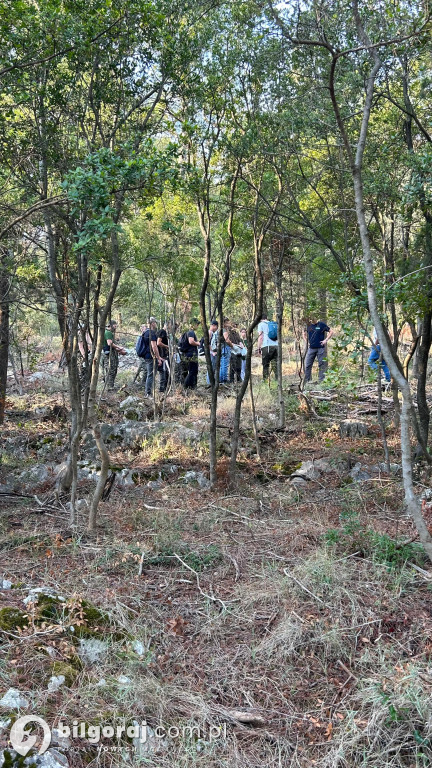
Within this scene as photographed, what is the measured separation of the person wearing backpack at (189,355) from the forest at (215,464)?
2267 millimetres

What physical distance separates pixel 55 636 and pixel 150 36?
567 centimetres

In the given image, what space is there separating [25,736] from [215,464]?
4.70 meters

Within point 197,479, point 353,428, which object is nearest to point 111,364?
point 197,479

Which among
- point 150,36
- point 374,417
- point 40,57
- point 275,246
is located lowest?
point 374,417

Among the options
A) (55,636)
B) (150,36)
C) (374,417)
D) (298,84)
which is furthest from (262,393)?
(55,636)

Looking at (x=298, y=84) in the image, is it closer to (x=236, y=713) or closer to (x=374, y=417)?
(x=374, y=417)

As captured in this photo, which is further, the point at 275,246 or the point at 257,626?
the point at 275,246

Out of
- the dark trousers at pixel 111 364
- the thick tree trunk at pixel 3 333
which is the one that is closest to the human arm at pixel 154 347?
the dark trousers at pixel 111 364

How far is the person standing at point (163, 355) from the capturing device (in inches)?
422

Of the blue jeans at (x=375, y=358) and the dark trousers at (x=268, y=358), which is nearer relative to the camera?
the blue jeans at (x=375, y=358)

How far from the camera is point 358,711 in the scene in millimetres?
2932

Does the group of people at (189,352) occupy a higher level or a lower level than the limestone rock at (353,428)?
higher

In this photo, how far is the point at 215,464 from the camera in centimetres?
709

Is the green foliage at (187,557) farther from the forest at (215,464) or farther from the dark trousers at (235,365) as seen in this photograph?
the dark trousers at (235,365)
